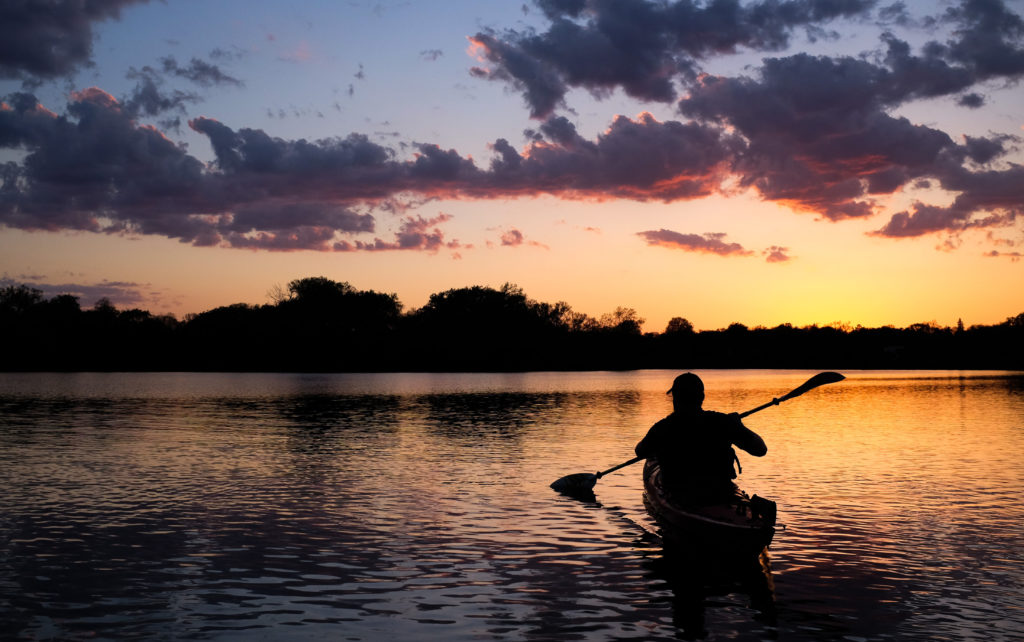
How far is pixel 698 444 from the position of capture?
16.0 meters

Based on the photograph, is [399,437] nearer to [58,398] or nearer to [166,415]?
[166,415]

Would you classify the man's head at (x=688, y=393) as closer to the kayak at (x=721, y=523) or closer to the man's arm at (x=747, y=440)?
the man's arm at (x=747, y=440)

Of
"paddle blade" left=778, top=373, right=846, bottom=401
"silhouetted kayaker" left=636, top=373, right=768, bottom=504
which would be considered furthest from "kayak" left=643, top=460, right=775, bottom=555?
"paddle blade" left=778, top=373, right=846, bottom=401

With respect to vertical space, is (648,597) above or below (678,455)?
below

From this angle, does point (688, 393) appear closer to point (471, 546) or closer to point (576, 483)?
point (471, 546)

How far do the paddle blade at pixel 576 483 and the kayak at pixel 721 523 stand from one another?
5.26 m

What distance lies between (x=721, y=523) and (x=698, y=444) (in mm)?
2082

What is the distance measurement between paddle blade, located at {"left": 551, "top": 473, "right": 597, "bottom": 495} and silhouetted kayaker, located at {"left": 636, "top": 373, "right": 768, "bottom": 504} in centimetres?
565

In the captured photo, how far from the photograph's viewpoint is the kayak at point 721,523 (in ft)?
45.3

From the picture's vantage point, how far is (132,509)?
19.9 m

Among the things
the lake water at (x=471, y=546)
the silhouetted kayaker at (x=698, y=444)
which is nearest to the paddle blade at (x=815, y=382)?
the lake water at (x=471, y=546)

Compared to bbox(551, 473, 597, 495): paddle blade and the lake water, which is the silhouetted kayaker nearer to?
the lake water

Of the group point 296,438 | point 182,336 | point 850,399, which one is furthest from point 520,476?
point 182,336

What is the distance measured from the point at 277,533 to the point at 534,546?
531 centimetres
